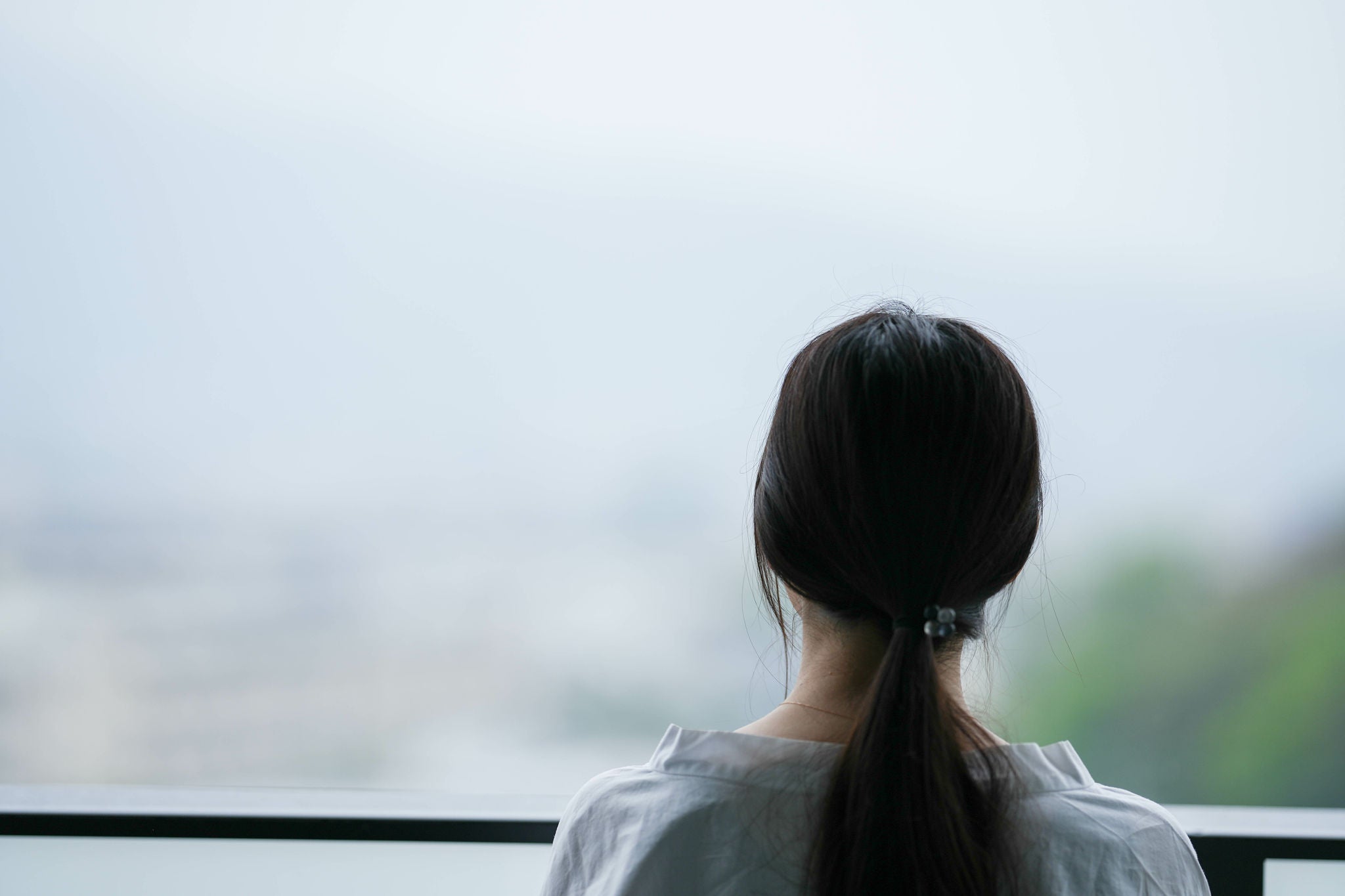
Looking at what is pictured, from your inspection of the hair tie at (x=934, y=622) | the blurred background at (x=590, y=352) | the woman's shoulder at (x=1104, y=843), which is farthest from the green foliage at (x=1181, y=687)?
the hair tie at (x=934, y=622)

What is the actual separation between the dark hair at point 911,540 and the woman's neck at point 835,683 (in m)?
0.03

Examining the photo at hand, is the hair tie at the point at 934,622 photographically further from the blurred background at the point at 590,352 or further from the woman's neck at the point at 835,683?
the blurred background at the point at 590,352

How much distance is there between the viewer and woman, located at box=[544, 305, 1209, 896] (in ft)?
1.80

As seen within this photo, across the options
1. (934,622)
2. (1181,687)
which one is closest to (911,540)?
(934,622)

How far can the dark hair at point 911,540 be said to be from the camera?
0.54 m

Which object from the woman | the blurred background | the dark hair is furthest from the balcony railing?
the dark hair

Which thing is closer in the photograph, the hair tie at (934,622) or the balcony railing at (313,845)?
the hair tie at (934,622)

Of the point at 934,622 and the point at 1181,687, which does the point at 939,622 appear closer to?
the point at 934,622

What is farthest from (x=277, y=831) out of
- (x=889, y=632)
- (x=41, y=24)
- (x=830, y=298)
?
(x=41, y=24)

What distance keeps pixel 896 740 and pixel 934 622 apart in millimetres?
80

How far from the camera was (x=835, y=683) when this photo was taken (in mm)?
626

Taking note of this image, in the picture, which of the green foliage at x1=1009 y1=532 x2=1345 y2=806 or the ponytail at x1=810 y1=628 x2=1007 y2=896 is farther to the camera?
the green foliage at x1=1009 y1=532 x2=1345 y2=806

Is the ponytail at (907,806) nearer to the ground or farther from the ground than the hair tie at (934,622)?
nearer to the ground

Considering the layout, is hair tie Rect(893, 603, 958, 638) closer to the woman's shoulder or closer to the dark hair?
the dark hair
